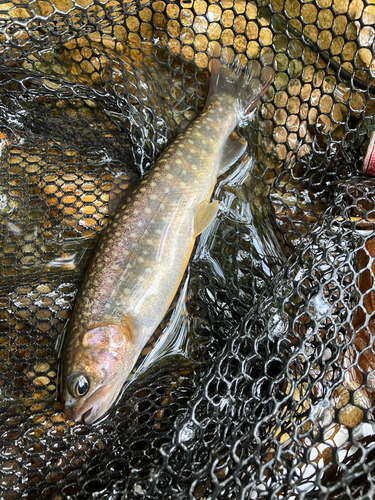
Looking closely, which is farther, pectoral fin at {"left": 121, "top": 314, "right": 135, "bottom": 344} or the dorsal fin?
the dorsal fin

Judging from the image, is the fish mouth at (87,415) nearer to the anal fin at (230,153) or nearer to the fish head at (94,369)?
the fish head at (94,369)

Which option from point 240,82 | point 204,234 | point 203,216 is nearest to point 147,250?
point 203,216

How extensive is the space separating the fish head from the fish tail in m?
1.58

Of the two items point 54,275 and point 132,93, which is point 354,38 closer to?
point 132,93

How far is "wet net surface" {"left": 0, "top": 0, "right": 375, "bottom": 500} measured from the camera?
178 cm

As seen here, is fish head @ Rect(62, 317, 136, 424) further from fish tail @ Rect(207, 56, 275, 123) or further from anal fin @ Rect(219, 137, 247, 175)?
fish tail @ Rect(207, 56, 275, 123)

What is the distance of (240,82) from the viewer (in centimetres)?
237

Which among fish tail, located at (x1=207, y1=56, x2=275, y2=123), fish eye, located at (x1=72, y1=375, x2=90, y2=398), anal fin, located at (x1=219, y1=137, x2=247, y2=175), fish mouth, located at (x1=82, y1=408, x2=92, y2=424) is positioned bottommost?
fish mouth, located at (x1=82, y1=408, x2=92, y2=424)

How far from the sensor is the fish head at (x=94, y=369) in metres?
1.76

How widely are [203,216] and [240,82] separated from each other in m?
0.94

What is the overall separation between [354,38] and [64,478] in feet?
9.77

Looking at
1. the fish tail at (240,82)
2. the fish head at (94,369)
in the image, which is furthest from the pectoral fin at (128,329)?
the fish tail at (240,82)

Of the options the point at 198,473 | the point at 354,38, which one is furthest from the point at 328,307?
the point at 354,38

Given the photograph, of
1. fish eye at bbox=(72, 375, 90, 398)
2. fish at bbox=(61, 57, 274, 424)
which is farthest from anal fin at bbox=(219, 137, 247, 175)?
fish eye at bbox=(72, 375, 90, 398)
